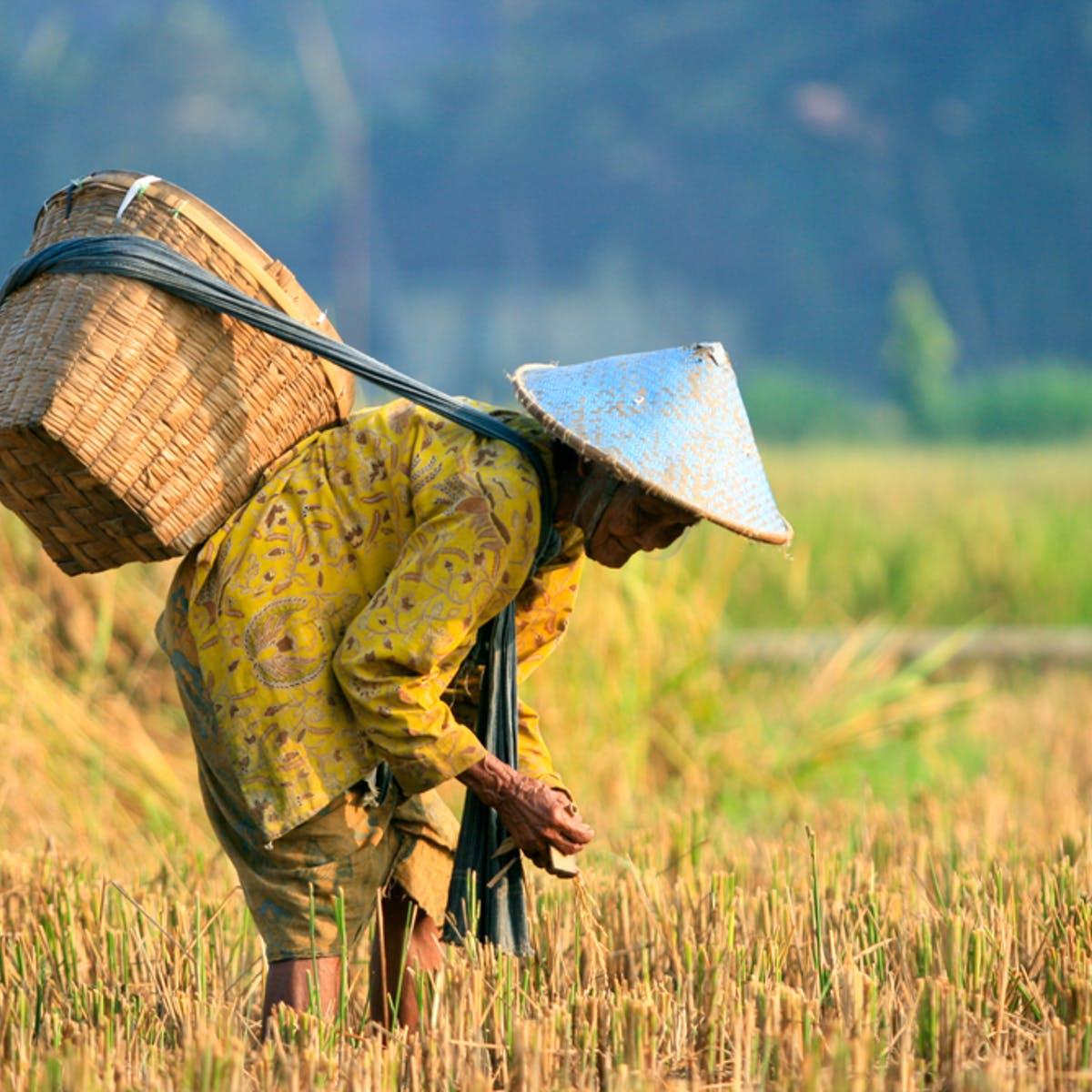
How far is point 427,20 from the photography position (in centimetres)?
6075

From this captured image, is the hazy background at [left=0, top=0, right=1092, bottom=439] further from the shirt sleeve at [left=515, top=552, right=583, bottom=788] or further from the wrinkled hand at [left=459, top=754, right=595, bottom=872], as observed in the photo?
the wrinkled hand at [left=459, top=754, right=595, bottom=872]

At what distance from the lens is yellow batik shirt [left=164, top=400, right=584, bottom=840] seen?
2.77m

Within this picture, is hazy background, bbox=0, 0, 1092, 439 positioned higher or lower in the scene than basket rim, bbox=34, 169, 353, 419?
higher

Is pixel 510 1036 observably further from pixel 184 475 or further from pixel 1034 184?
pixel 1034 184

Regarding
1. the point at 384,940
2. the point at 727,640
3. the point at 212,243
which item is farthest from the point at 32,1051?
the point at 727,640

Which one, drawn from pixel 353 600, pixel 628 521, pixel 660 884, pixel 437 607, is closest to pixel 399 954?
pixel 660 884

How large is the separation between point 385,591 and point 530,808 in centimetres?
42

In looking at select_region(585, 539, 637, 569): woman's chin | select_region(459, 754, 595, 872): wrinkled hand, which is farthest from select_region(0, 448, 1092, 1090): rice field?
select_region(585, 539, 637, 569): woman's chin

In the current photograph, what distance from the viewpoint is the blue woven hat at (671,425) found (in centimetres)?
273

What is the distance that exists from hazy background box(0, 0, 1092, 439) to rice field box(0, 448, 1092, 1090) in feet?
119

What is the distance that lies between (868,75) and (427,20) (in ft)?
62.8

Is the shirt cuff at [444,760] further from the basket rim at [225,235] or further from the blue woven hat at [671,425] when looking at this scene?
the basket rim at [225,235]

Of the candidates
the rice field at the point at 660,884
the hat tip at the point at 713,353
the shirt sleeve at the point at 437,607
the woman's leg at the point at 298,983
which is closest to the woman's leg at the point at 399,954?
the rice field at the point at 660,884

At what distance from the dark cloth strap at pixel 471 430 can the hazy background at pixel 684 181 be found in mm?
39675
